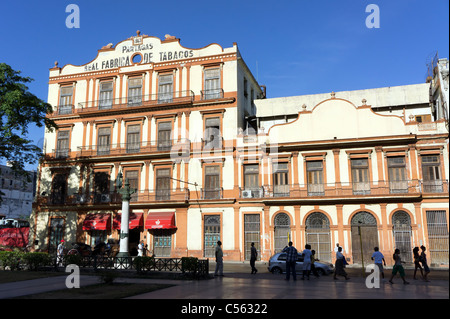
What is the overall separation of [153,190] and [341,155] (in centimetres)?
1501

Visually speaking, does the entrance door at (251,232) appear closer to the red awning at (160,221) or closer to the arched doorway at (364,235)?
Result: the red awning at (160,221)

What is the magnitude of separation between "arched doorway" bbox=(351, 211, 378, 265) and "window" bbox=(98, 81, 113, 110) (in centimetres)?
2284

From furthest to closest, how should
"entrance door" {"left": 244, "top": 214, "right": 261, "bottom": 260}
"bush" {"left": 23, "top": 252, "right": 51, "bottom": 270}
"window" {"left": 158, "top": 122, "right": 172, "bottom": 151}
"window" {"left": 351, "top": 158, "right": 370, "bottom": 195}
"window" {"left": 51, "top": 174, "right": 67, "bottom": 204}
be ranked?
"window" {"left": 51, "top": 174, "right": 67, "bottom": 204}
"window" {"left": 158, "top": 122, "right": 172, "bottom": 151}
"entrance door" {"left": 244, "top": 214, "right": 261, "bottom": 260}
"window" {"left": 351, "top": 158, "right": 370, "bottom": 195}
"bush" {"left": 23, "top": 252, "right": 51, "bottom": 270}

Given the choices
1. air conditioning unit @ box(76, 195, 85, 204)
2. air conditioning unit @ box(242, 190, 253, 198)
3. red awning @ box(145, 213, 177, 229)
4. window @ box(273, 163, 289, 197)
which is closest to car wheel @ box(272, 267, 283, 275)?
window @ box(273, 163, 289, 197)

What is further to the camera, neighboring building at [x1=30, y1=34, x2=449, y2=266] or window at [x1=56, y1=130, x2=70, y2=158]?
window at [x1=56, y1=130, x2=70, y2=158]

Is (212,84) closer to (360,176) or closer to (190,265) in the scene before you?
(360,176)

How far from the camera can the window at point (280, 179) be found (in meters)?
28.5

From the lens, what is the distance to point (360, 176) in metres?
27.6

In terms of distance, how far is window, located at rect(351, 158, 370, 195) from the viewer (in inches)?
1067

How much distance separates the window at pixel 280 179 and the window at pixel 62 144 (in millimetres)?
18893

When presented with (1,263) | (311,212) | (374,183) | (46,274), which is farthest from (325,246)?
(1,263)

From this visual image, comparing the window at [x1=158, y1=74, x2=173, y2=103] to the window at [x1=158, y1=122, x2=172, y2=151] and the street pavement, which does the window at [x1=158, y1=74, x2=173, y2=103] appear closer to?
the window at [x1=158, y1=122, x2=172, y2=151]

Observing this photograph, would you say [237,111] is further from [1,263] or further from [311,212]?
[1,263]
